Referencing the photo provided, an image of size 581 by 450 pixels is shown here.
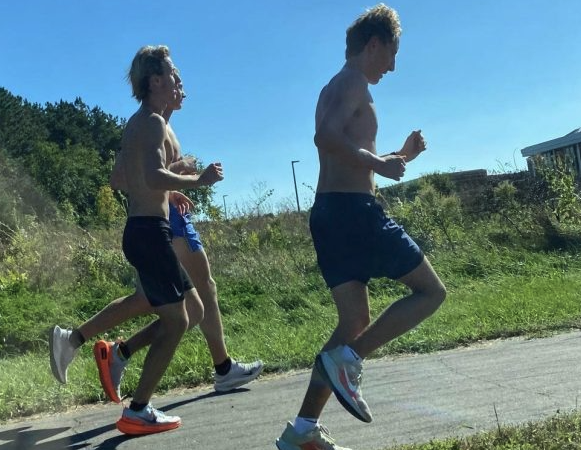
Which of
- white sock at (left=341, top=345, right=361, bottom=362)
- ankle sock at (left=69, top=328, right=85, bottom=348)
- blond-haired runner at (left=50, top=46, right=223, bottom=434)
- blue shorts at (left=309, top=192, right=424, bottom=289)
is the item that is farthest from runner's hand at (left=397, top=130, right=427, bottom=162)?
ankle sock at (left=69, top=328, right=85, bottom=348)

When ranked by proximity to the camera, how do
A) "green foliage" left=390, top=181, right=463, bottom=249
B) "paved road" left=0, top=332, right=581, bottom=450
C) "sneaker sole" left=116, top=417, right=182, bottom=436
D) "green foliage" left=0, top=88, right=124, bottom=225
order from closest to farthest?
"paved road" left=0, top=332, right=581, bottom=450, "sneaker sole" left=116, top=417, right=182, bottom=436, "green foliage" left=390, top=181, right=463, bottom=249, "green foliage" left=0, top=88, right=124, bottom=225

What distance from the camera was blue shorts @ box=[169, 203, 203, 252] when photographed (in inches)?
187

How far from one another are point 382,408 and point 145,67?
7.53 feet

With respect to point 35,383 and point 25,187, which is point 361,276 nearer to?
point 35,383

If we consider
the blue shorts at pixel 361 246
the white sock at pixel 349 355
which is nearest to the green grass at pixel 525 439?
the white sock at pixel 349 355

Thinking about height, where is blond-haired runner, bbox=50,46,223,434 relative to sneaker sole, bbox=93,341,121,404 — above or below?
above

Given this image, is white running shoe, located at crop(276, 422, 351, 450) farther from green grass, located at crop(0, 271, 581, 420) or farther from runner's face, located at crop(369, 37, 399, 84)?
green grass, located at crop(0, 271, 581, 420)

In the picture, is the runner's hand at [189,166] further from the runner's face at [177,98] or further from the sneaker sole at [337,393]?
the sneaker sole at [337,393]

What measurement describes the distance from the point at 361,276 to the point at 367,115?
757mm

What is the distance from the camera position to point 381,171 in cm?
343

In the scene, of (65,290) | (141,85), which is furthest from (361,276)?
(65,290)

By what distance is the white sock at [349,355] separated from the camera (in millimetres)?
3221

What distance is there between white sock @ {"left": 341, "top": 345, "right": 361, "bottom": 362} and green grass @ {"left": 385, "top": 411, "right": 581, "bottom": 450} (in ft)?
1.71

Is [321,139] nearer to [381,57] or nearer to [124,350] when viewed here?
[381,57]
